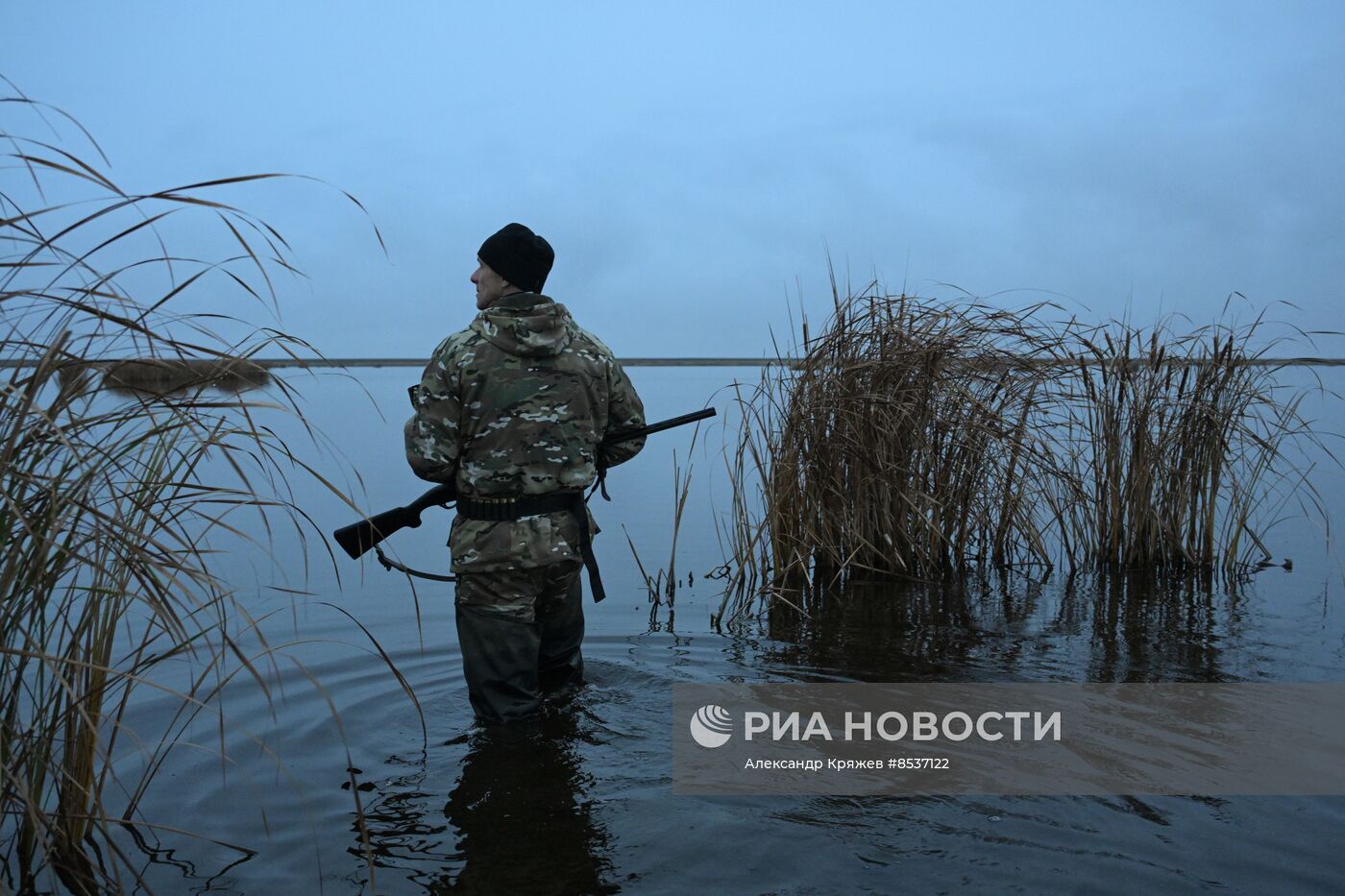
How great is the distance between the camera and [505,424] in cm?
392

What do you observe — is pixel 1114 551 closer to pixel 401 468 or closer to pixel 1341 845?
pixel 1341 845

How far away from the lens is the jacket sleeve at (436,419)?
3.87m

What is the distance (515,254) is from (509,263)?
0.13ft

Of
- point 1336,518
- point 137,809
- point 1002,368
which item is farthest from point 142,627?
point 1336,518

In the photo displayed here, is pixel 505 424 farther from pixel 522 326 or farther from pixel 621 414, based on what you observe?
pixel 621 414

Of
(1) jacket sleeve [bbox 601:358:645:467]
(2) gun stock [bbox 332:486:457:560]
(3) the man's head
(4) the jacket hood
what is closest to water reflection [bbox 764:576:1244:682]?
(1) jacket sleeve [bbox 601:358:645:467]

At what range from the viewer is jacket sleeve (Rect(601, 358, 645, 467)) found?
4.34 meters

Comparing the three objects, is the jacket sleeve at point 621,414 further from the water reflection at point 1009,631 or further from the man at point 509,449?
the water reflection at point 1009,631

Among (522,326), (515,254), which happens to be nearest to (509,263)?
(515,254)

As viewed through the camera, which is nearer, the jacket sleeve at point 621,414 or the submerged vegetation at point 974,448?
the jacket sleeve at point 621,414
